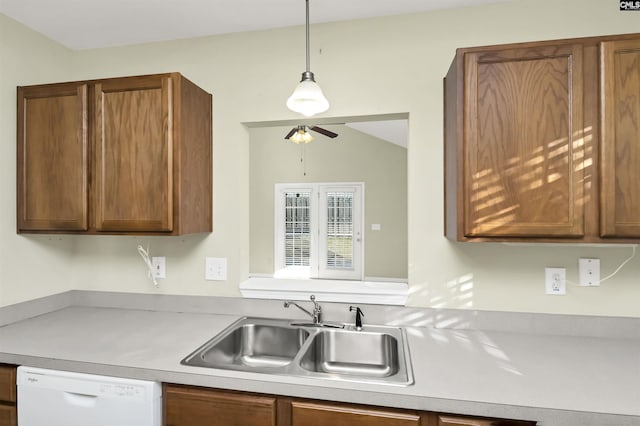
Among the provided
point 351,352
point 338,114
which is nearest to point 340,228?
point 338,114

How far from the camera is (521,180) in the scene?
1.35m

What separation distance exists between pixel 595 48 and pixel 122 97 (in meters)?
1.96

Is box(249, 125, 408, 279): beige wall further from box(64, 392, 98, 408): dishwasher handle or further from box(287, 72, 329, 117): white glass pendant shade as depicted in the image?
box(64, 392, 98, 408): dishwasher handle

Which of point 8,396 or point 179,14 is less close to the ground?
point 179,14

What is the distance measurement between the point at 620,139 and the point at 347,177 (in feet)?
17.9

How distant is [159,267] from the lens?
202cm

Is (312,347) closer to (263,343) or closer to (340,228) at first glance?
(263,343)

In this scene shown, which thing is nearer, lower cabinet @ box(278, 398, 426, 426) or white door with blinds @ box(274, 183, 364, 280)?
lower cabinet @ box(278, 398, 426, 426)

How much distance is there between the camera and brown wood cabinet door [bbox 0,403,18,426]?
1.40m

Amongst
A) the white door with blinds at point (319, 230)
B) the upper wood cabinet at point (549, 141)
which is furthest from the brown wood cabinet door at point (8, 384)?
the white door with blinds at point (319, 230)

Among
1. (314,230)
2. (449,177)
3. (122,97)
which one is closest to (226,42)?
(122,97)

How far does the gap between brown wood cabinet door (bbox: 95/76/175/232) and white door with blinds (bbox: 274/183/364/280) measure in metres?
5.10

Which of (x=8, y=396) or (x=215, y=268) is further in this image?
(x=215, y=268)

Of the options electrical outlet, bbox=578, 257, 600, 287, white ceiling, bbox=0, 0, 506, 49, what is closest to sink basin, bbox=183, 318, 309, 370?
electrical outlet, bbox=578, 257, 600, 287
